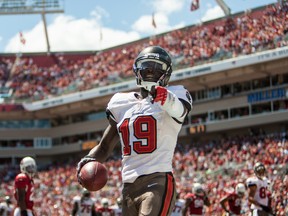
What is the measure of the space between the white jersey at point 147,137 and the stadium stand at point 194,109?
11149 millimetres

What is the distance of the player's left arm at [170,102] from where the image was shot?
4.84 m

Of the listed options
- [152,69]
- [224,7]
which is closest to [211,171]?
[224,7]

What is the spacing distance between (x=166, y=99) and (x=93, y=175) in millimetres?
947

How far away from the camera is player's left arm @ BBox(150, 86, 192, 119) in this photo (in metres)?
4.84

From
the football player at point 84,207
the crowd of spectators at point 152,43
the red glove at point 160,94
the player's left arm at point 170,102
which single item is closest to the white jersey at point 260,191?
the football player at point 84,207

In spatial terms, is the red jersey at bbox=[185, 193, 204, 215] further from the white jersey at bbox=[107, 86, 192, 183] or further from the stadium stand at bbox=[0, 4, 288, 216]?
the white jersey at bbox=[107, 86, 192, 183]

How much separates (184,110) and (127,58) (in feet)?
122

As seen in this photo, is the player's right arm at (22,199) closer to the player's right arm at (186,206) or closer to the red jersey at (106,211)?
the player's right arm at (186,206)

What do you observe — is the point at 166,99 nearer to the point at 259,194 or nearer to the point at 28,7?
the point at 259,194

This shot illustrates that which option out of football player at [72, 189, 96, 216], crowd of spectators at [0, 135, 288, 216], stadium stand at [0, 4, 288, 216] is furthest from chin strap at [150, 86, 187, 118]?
crowd of spectators at [0, 135, 288, 216]

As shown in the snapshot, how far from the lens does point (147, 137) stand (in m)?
5.21

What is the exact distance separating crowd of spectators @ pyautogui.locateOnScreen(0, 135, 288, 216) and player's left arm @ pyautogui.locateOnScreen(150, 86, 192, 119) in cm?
1248

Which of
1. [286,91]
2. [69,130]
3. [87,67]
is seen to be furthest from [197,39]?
[69,130]

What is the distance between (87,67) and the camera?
148 ft
